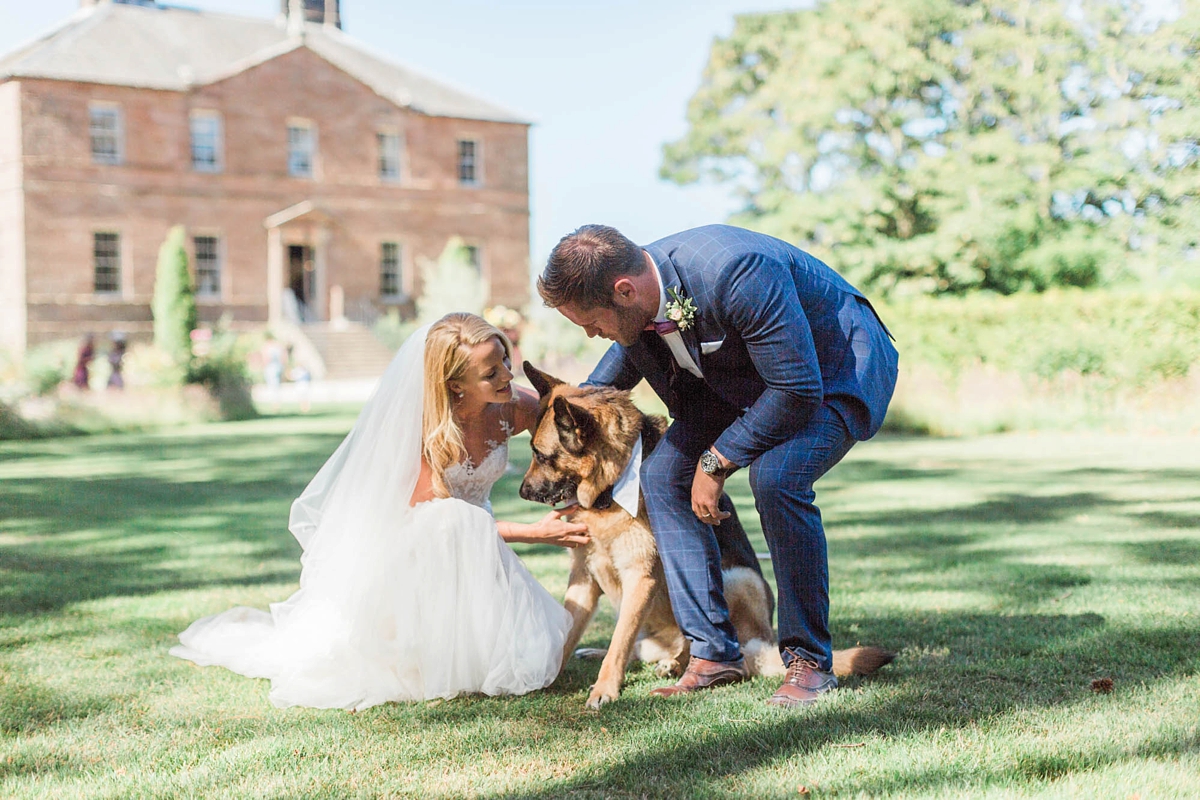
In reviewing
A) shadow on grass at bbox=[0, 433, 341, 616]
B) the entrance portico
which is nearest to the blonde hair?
shadow on grass at bbox=[0, 433, 341, 616]

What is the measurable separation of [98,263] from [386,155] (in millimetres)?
10541

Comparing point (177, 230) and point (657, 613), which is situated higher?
point (177, 230)

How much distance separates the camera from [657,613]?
15.9 ft

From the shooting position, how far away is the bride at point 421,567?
4.49 m

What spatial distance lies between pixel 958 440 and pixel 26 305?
28227 mm

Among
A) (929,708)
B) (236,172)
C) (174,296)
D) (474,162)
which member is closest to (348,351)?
(174,296)

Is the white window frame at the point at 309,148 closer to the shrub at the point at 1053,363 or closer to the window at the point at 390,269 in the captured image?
the window at the point at 390,269

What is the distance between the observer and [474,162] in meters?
39.1

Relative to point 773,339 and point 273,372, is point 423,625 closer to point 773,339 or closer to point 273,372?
point 773,339

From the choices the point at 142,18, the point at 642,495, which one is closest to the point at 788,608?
the point at 642,495

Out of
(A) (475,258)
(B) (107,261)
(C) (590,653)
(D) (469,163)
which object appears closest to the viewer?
(C) (590,653)

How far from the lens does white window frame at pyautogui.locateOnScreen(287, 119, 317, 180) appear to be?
1414 inches

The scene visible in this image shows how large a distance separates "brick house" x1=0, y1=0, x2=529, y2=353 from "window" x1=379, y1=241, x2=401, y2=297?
7 centimetres

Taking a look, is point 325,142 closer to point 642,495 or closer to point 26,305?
point 26,305
